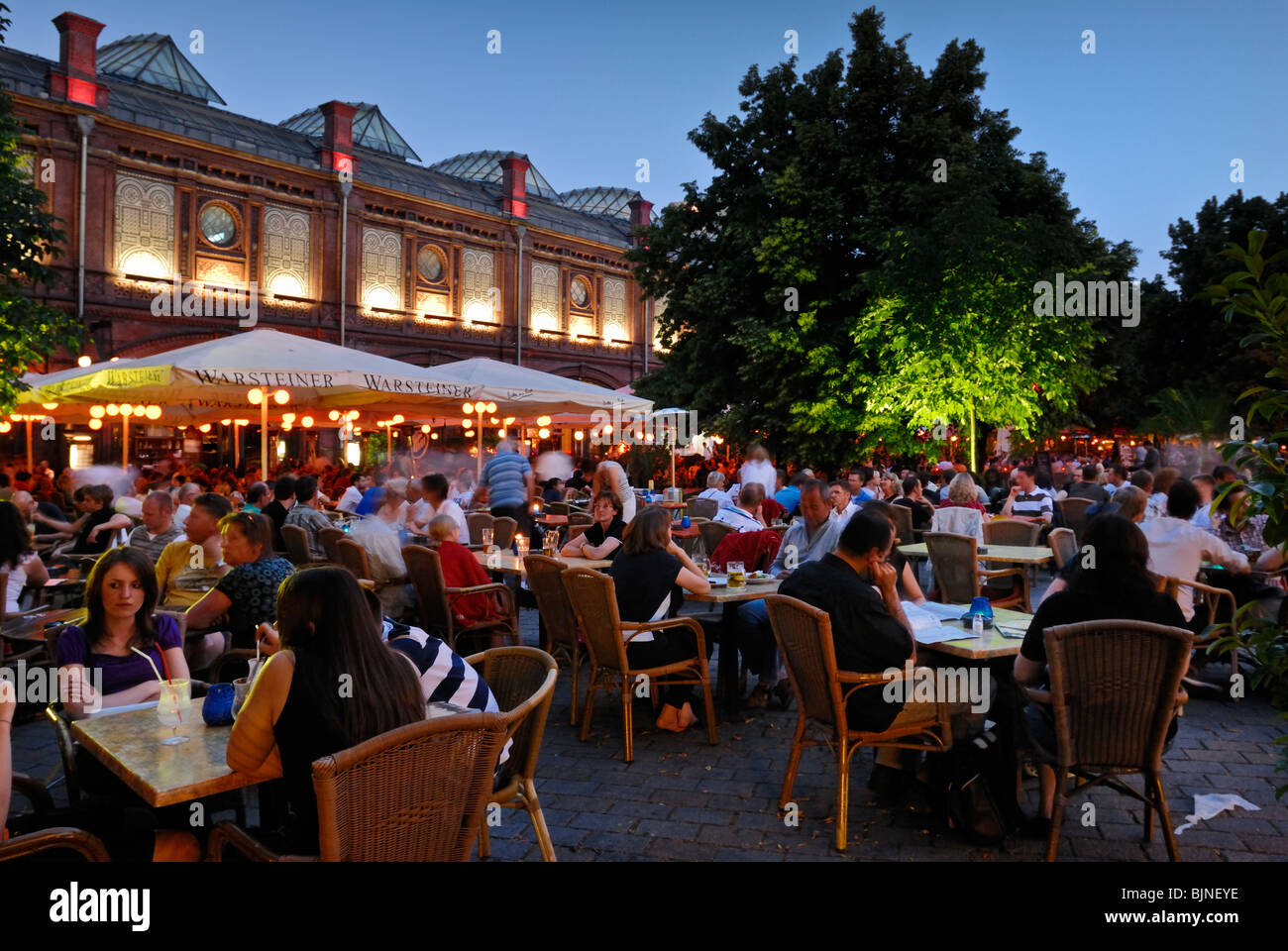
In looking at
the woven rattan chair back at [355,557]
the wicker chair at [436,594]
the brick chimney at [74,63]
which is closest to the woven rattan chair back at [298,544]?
the woven rattan chair back at [355,557]

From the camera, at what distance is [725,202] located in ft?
58.4

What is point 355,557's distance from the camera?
641cm

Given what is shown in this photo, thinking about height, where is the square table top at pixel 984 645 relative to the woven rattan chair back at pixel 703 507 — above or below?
below

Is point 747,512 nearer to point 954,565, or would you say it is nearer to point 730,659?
point 954,565

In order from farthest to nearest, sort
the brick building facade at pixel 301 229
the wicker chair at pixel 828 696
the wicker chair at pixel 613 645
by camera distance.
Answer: the brick building facade at pixel 301 229
the wicker chair at pixel 613 645
the wicker chair at pixel 828 696

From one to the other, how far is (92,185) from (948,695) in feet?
75.0

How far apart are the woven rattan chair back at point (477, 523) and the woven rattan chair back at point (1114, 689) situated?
696cm

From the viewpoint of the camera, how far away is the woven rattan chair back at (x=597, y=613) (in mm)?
4781

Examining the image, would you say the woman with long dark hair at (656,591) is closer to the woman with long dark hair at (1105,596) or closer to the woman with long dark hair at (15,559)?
the woman with long dark hair at (1105,596)

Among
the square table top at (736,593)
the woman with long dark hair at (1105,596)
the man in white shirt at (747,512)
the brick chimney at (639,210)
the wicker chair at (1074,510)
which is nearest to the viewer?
the woman with long dark hair at (1105,596)

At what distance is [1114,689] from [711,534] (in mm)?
5207

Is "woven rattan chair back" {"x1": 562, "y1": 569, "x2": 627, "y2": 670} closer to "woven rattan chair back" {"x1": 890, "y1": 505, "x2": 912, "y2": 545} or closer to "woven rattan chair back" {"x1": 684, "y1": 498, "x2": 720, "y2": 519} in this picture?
"woven rattan chair back" {"x1": 890, "y1": 505, "x2": 912, "y2": 545}

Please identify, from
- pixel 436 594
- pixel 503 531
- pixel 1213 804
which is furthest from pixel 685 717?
pixel 503 531

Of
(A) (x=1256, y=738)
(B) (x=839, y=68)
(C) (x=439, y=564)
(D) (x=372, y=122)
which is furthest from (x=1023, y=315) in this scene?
(D) (x=372, y=122)
